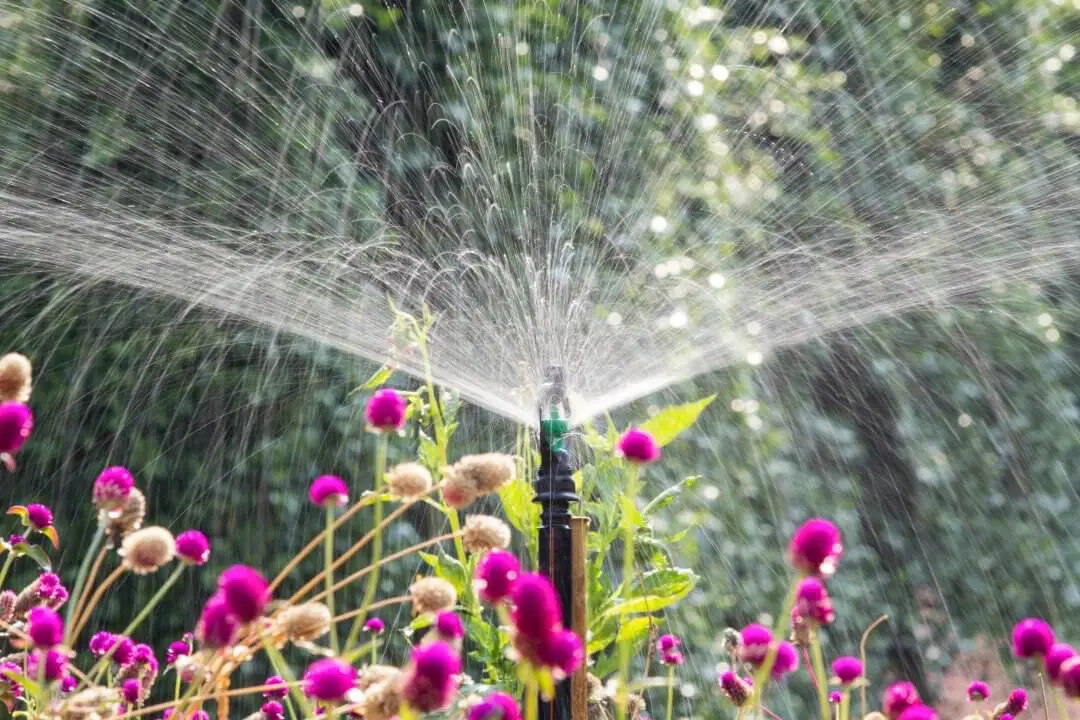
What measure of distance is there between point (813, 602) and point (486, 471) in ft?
0.98

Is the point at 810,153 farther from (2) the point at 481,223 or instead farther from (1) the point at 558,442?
(1) the point at 558,442

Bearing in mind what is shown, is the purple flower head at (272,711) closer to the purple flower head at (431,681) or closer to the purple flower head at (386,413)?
the purple flower head at (386,413)

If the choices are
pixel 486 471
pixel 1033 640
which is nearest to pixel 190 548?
pixel 486 471

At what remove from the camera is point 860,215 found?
4980mm

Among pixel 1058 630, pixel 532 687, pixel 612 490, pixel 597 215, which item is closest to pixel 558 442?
pixel 612 490

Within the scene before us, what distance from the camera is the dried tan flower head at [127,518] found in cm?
112

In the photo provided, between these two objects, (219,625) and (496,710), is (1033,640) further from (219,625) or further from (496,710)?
(219,625)

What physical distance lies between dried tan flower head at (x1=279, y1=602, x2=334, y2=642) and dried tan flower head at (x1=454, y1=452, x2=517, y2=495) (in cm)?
17

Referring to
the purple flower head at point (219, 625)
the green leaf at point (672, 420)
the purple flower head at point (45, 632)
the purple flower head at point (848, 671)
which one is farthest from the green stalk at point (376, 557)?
the green leaf at point (672, 420)

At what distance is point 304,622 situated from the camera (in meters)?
1.11

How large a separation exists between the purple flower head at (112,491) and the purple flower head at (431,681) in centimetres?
37

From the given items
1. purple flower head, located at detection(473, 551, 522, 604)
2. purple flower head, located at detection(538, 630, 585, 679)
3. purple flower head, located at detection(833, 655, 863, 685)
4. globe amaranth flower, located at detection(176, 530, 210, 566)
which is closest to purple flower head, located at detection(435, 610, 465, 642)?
purple flower head, located at detection(473, 551, 522, 604)

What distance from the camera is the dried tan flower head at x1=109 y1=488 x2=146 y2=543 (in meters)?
1.12

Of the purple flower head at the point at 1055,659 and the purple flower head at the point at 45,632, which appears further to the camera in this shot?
the purple flower head at the point at 1055,659
